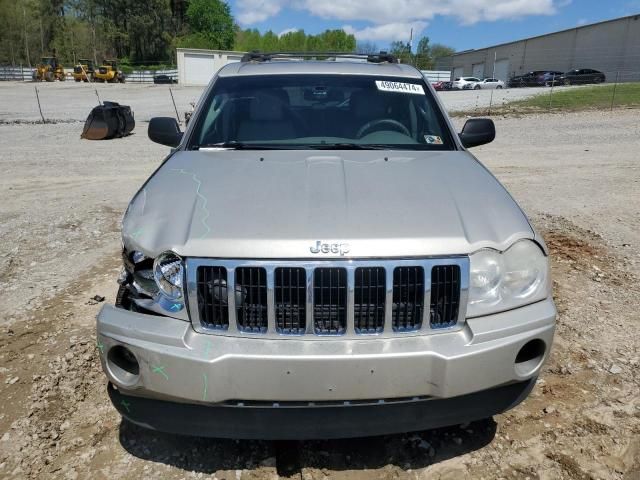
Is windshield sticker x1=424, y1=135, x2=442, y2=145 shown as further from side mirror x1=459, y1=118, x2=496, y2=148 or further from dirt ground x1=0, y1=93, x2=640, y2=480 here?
dirt ground x1=0, y1=93, x2=640, y2=480

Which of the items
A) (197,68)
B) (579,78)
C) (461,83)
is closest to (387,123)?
(579,78)

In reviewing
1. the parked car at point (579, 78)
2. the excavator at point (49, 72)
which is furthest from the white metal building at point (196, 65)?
the parked car at point (579, 78)

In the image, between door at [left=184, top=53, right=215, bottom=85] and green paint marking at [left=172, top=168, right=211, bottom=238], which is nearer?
green paint marking at [left=172, top=168, right=211, bottom=238]

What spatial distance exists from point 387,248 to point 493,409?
0.88 metres

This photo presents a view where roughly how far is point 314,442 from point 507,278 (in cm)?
126

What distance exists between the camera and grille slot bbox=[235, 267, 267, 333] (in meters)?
2.15

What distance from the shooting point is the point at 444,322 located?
224 centimetres

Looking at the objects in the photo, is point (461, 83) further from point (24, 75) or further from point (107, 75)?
point (24, 75)

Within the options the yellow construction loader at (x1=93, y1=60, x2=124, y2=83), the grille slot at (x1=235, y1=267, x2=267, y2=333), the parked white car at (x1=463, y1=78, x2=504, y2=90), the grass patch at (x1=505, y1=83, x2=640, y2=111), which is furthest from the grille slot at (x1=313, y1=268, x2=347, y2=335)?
the yellow construction loader at (x1=93, y1=60, x2=124, y2=83)

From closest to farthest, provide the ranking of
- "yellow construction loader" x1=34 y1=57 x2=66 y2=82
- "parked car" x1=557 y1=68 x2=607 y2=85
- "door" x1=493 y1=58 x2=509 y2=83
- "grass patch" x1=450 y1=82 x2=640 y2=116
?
"grass patch" x1=450 y1=82 x2=640 y2=116 < "parked car" x1=557 y1=68 x2=607 y2=85 < "yellow construction loader" x1=34 y1=57 x2=66 y2=82 < "door" x1=493 y1=58 x2=509 y2=83

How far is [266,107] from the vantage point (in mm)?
3705

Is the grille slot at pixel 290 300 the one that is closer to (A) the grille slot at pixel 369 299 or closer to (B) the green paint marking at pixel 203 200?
(A) the grille slot at pixel 369 299

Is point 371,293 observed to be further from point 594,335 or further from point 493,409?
point 594,335

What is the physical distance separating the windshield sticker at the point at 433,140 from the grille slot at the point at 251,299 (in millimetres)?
1896
